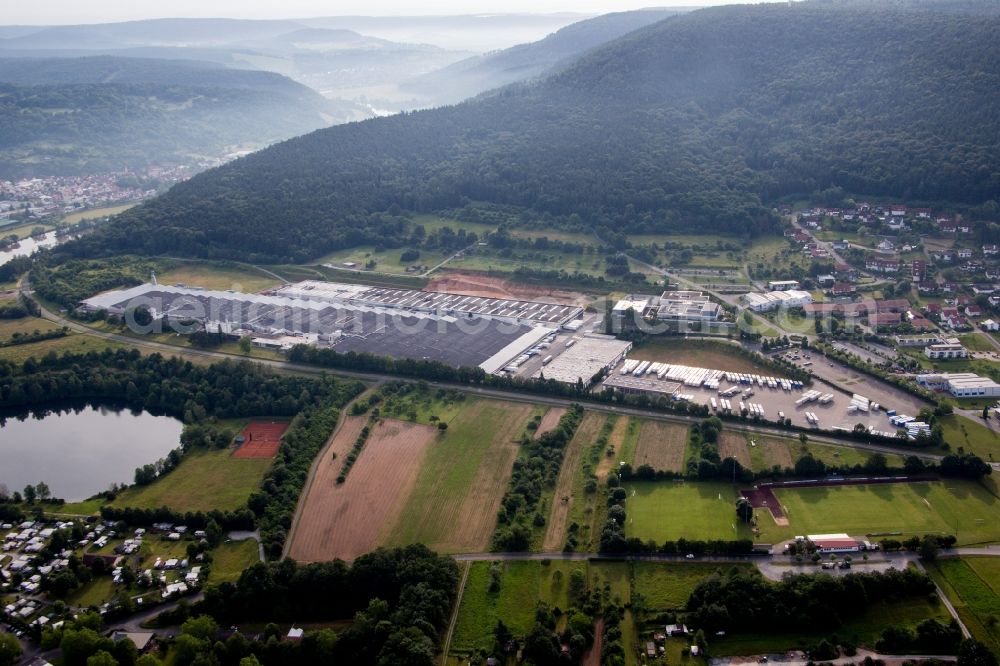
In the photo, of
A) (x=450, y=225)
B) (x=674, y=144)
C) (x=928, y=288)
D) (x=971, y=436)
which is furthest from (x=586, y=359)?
(x=674, y=144)

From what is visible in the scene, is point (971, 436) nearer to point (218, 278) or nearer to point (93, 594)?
point (93, 594)

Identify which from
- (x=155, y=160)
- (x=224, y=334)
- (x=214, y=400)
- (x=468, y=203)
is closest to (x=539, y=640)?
(x=214, y=400)

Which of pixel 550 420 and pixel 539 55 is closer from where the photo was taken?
pixel 550 420

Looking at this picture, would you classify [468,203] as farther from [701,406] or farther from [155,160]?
[155,160]

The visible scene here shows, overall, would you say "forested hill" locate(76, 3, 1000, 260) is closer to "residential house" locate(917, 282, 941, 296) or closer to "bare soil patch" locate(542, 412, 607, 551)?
"residential house" locate(917, 282, 941, 296)

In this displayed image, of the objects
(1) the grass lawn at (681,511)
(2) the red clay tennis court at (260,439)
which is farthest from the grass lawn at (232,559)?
(1) the grass lawn at (681,511)

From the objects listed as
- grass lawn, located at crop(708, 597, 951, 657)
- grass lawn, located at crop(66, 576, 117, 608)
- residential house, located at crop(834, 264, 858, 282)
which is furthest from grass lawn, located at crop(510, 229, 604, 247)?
grass lawn, located at crop(66, 576, 117, 608)

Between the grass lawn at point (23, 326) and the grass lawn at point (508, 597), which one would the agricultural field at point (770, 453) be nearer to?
the grass lawn at point (508, 597)
